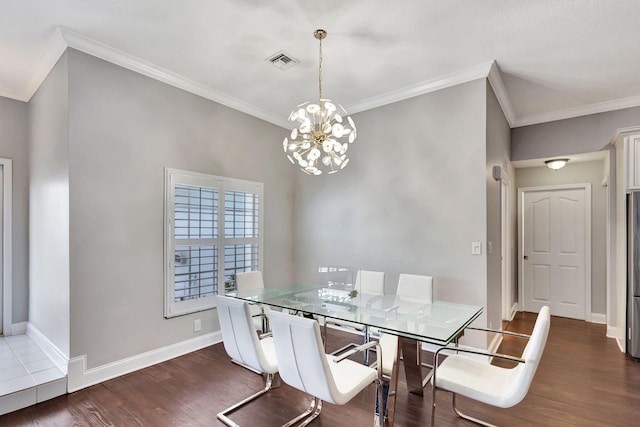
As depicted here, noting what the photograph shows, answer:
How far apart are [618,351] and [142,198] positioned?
530cm

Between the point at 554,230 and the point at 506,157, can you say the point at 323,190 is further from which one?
the point at 554,230

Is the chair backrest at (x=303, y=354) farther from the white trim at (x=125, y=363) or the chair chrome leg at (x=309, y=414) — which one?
the white trim at (x=125, y=363)

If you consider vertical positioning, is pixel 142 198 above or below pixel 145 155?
below

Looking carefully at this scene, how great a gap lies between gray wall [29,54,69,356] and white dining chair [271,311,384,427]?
2.06 meters

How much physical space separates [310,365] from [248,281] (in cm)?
189

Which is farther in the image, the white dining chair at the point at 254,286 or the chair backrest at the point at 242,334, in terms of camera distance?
the white dining chair at the point at 254,286

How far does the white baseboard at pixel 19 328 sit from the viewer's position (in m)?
3.70

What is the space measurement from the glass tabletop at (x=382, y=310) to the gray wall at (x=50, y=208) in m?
1.56

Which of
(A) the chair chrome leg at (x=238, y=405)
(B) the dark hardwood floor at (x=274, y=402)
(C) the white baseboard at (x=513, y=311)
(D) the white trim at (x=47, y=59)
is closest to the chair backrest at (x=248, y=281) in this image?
(B) the dark hardwood floor at (x=274, y=402)

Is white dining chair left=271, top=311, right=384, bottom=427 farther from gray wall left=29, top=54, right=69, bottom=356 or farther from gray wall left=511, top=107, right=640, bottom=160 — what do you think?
gray wall left=511, top=107, right=640, bottom=160

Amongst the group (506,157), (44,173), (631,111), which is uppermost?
(631,111)

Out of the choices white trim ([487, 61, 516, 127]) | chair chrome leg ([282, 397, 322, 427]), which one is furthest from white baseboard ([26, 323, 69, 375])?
white trim ([487, 61, 516, 127])

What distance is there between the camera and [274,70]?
3.26 metres

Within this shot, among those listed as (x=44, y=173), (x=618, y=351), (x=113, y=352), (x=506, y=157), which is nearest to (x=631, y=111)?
(x=506, y=157)
